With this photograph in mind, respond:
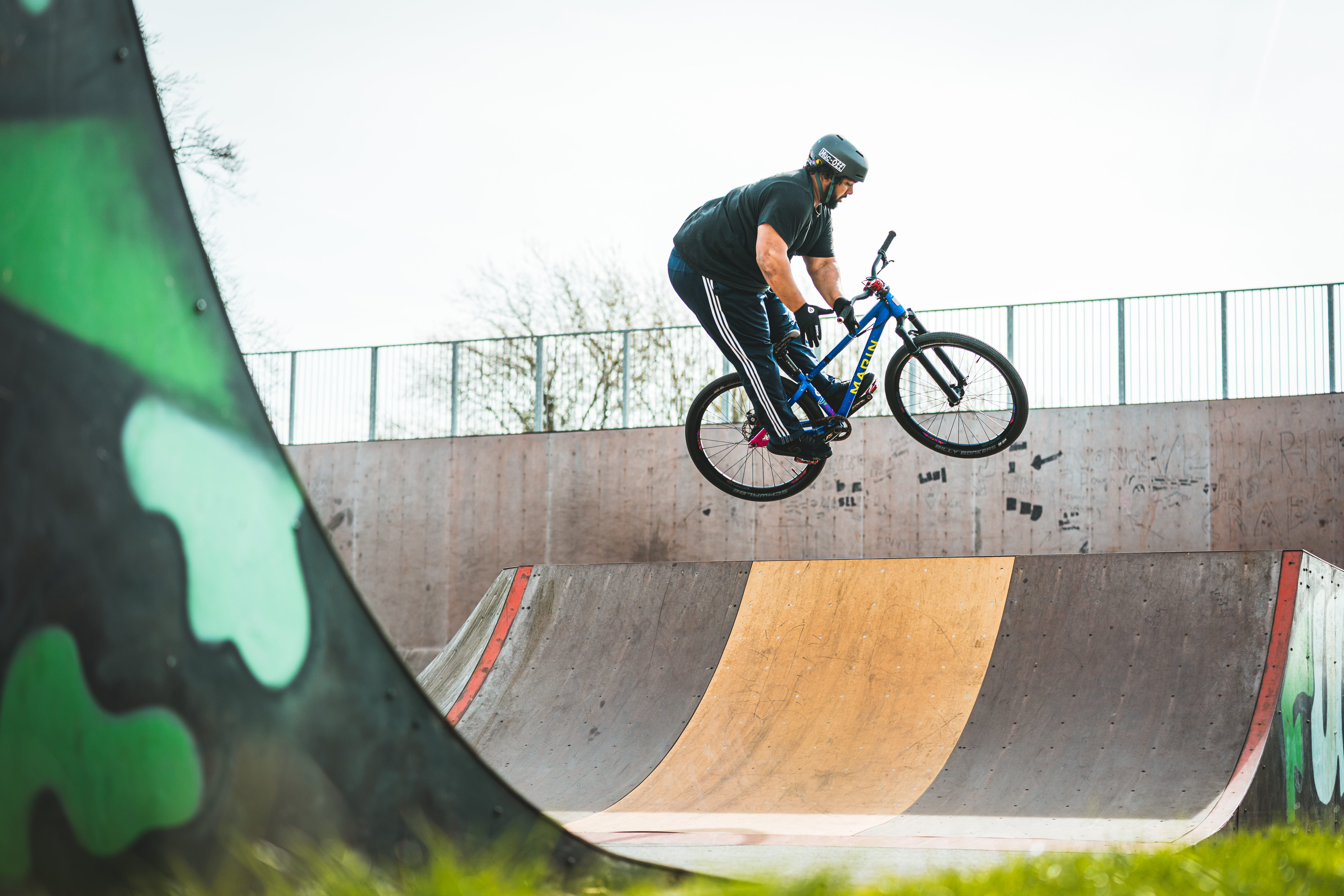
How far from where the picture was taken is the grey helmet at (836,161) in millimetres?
6504

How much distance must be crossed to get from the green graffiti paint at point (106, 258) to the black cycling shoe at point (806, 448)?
4384mm

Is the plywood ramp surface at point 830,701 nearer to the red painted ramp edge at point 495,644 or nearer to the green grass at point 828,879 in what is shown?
the red painted ramp edge at point 495,644

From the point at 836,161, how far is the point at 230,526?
457cm

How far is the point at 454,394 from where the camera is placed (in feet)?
64.0

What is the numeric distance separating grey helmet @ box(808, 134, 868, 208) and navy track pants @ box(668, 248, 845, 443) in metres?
0.84

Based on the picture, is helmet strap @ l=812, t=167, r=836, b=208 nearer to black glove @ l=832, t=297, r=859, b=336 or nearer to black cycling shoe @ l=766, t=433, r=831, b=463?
black glove @ l=832, t=297, r=859, b=336

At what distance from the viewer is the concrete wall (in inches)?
593

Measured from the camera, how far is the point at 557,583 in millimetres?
11414

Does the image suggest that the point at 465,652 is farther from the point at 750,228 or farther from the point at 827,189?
the point at 827,189

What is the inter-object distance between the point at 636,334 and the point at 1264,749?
1368cm

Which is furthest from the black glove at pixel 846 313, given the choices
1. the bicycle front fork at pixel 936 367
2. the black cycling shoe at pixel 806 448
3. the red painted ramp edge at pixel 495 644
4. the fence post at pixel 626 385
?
the fence post at pixel 626 385

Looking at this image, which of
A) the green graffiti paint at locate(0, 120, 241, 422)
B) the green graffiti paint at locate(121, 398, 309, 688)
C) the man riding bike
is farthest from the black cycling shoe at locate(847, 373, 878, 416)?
the green graffiti paint at locate(0, 120, 241, 422)

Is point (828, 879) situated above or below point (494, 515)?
below

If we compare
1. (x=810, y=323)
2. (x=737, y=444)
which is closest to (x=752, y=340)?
(x=810, y=323)
